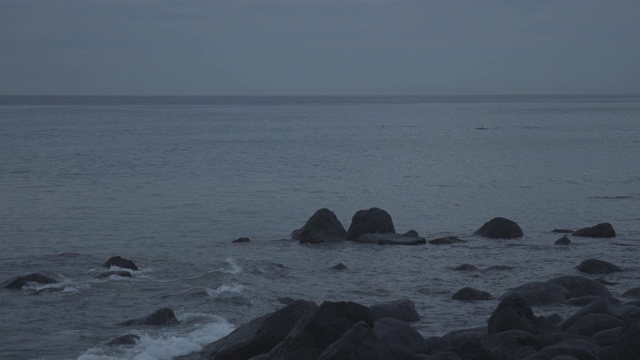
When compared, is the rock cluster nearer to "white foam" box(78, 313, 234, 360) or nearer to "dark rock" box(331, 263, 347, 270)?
"white foam" box(78, 313, 234, 360)

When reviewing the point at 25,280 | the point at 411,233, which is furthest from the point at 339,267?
the point at 25,280

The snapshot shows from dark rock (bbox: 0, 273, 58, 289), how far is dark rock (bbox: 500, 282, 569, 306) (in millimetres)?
10763

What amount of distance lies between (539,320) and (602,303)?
5.48 ft

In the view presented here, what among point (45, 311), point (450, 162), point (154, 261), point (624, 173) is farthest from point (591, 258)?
point (450, 162)

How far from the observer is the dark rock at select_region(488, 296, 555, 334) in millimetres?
15594

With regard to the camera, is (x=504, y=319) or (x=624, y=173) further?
(x=624, y=173)

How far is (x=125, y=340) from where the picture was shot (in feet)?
55.2

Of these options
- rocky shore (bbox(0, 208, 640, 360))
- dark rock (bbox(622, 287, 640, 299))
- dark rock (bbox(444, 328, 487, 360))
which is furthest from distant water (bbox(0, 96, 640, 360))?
dark rock (bbox(444, 328, 487, 360))

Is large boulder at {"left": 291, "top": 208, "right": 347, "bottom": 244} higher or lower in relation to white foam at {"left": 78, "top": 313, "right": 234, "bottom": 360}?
lower

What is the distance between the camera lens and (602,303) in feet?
56.0

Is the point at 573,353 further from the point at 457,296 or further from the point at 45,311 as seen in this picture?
the point at 45,311

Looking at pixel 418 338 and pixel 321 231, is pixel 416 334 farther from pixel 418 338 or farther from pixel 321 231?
pixel 321 231

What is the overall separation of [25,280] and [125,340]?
6.11m

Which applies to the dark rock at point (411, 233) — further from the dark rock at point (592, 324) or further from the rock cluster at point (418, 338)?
the dark rock at point (592, 324)
